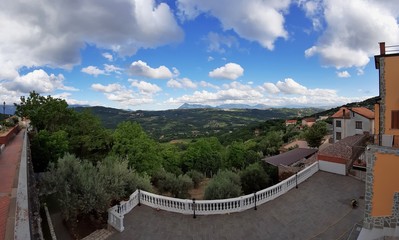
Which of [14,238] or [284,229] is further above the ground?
[14,238]

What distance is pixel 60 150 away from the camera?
55.9ft

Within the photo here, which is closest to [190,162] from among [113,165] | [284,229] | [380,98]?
[113,165]

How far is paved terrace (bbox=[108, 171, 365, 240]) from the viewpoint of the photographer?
980cm

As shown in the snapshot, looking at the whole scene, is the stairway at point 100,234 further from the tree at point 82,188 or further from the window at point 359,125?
the window at point 359,125

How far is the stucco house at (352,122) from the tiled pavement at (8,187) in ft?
107

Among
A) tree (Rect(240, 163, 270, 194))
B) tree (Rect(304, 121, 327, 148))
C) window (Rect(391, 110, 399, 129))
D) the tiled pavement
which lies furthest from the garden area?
tree (Rect(304, 121, 327, 148))

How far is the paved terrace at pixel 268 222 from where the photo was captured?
32.1 feet

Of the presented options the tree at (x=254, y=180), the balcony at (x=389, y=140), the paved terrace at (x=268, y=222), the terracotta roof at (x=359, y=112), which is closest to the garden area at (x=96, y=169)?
the tree at (x=254, y=180)

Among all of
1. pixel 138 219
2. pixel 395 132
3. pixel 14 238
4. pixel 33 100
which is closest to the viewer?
pixel 14 238

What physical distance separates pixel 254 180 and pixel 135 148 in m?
9.15

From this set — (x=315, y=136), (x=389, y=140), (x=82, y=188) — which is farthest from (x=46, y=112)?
(x=315, y=136)

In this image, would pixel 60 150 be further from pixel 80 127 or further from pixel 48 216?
pixel 48 216

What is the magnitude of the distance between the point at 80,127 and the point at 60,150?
4376mm

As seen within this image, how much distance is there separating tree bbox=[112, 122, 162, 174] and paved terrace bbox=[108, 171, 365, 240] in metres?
7.81
